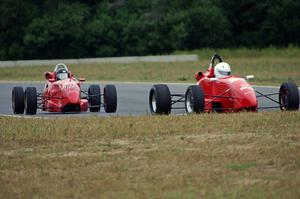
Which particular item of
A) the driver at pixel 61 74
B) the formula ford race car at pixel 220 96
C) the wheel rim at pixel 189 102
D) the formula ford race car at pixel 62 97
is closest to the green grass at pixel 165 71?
the formula ford race car at pixel 62 97

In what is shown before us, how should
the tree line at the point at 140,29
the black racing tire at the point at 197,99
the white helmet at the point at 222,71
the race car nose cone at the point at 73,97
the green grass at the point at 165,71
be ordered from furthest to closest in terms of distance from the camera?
the tree line at the point at 140,29 < the green grass at the point at 165,71 < the race car nose cone at the point at 73,97 < the white helmet at the point at 222,71 < the black racing tire at the point at 197,99

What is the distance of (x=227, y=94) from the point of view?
64.4ft

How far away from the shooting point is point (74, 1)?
73875 millimetres

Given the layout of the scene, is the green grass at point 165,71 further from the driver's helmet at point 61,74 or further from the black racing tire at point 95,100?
the driver's helmet at point 61,74

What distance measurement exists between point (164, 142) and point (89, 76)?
1161 inches

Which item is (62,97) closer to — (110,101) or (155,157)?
(110,101)

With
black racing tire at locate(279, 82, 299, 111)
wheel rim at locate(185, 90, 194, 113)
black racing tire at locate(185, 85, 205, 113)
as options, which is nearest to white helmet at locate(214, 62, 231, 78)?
wheel rim at locate(185, 90, 194, 113)

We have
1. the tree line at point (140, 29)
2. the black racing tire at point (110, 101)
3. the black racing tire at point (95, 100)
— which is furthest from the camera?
the tree line at point (140, 29)

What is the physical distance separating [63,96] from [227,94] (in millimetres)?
4484

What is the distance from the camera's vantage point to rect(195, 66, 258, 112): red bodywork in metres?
19.2

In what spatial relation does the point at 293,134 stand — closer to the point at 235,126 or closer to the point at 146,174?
the point at 235,126

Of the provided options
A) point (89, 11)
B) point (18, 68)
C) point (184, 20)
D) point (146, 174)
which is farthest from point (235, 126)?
point (89, 11)

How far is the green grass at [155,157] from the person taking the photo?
10711 mm

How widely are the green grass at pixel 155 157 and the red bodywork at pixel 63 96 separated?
3788mm
